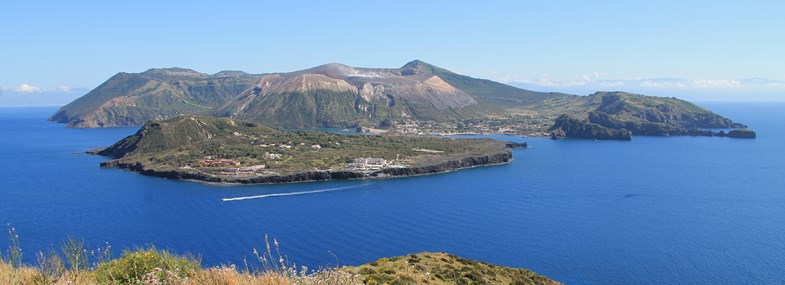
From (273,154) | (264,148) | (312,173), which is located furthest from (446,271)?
(264,148)

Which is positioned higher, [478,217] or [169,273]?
[169,273]

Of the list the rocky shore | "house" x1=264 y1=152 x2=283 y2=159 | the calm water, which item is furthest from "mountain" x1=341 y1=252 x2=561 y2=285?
"house" x1=264 y1=152 x2=283 y2=159

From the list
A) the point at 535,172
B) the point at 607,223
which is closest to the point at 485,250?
the point at 607,223

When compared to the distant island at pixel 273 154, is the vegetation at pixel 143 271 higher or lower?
higher

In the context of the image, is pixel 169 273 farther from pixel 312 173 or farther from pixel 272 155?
pixel 272 155

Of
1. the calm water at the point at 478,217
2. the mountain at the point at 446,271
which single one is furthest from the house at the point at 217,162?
the mountain at the point at 446,271

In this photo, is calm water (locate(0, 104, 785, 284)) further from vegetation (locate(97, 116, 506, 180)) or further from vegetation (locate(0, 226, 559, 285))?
vegetation (locate(0, 226, 559, 285))

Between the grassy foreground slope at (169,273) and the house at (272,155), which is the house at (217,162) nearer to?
the house at (272,155)
